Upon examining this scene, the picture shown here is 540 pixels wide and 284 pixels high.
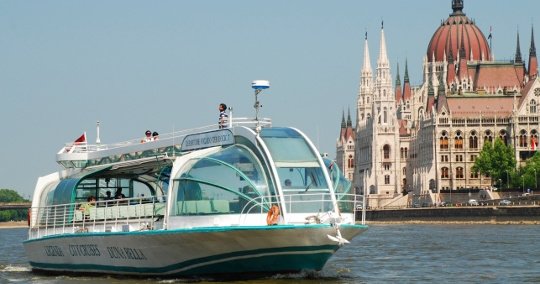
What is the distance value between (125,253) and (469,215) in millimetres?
97830

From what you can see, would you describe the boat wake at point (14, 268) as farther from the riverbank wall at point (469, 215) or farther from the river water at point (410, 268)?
the riverbank wall at point (469, 215)

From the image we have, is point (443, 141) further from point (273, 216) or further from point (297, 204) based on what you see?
point (273, 216)

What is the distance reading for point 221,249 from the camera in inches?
1291

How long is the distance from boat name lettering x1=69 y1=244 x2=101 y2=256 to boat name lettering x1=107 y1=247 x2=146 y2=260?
0.80 meters

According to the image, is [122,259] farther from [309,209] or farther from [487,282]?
[487,282]

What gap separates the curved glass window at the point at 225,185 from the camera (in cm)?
3238

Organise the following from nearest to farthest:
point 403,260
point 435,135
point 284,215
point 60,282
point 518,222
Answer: point 284,215
point 60,282
point 403,260
point 518,222
point 435,135

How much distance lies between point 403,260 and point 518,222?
258 ft

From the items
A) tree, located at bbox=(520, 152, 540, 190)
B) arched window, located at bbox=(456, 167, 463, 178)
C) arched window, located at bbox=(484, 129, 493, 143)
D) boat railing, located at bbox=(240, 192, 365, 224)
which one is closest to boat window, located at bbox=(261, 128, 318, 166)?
boat railing, located at bbox=(240, 192, 365, 224)

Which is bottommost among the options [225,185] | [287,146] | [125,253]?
[125,253]

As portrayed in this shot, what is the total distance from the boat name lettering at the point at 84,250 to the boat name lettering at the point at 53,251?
2.50ft

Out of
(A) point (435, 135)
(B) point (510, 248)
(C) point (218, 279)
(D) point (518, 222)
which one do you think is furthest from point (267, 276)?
(A) point (435, 135)

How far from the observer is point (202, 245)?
32844 millimetres

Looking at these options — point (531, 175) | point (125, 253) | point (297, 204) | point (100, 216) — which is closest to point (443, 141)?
point (531, 175)
